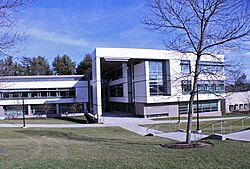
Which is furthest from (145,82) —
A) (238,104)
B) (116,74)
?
(238,104)

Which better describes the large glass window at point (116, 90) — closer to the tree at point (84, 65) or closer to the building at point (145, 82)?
the building at point (145, 82)

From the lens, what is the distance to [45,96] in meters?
60.2

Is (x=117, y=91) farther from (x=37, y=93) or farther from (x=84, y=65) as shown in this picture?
(x=84, y=65)

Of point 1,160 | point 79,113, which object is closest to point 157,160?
point 1,160

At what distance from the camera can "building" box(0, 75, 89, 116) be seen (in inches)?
2290

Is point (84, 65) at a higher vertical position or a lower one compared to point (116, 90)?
higher

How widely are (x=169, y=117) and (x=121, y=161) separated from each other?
40097mm

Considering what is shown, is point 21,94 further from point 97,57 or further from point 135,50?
point 135,50

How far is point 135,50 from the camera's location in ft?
152

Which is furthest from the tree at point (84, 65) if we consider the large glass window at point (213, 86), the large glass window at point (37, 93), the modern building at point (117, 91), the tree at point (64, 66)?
the large glass window at point (213, 86)

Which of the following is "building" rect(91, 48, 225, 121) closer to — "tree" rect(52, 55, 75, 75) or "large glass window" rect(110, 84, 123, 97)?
"large glass window" rect(110, 84, 123, 97)

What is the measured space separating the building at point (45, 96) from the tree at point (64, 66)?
28.8 meters

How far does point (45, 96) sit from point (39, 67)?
3409 centimetres

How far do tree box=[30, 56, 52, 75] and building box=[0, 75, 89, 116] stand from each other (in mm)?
32922
